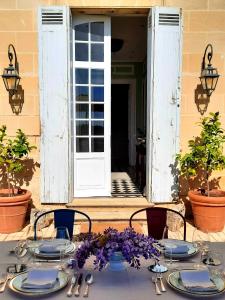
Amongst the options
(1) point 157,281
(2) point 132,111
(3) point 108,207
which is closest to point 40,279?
(1) point 157,281

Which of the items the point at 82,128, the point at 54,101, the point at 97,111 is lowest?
the point at 82,128

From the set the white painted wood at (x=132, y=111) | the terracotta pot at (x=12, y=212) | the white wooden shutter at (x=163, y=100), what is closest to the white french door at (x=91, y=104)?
the white wooden shutter at (x=163, y=100)

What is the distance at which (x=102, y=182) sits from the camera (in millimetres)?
4617

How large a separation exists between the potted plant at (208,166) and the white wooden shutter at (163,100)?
245 millimetres

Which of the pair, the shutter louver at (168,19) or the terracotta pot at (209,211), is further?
the shutter louver at (168,19)

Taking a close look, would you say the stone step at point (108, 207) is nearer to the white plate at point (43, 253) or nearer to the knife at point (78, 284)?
the white plate at point (43, 253)

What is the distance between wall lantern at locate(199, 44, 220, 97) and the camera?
4008mm

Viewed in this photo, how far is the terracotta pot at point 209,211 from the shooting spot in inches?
151

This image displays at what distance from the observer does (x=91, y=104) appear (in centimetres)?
444

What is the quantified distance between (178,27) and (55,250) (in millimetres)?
3291

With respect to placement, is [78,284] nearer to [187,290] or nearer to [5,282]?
[5,282]

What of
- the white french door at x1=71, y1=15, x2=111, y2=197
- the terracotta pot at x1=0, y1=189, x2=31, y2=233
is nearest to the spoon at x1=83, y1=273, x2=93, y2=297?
the terracotta pot at x1=0, y1=189, x2=31, y2=233

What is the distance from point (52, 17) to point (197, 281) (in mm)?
3575

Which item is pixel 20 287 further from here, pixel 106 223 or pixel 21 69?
pixel 21 69
